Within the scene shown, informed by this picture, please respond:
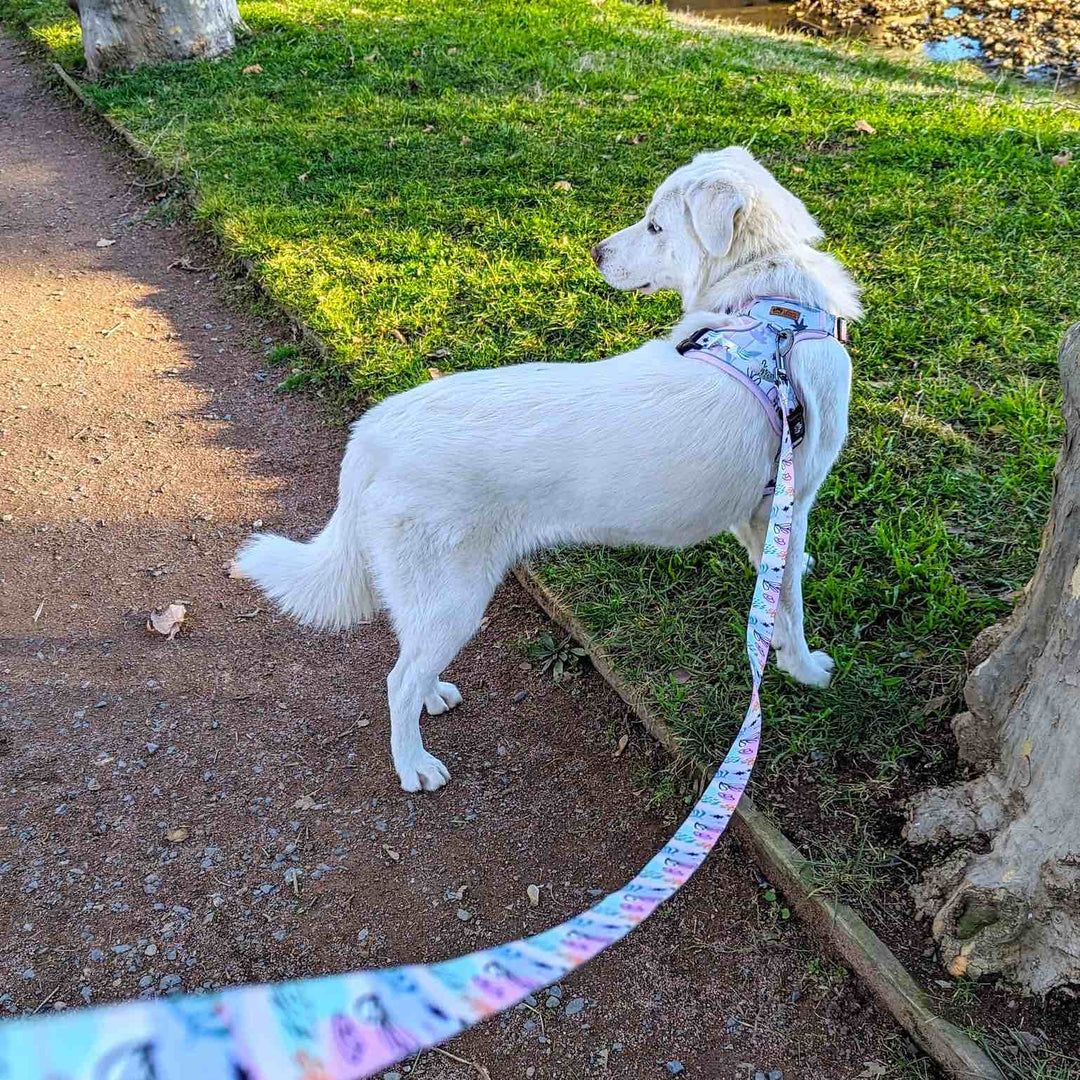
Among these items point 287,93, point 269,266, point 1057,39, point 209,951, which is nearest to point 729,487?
point 209,951

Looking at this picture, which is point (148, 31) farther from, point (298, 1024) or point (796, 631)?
point (298, 1024)

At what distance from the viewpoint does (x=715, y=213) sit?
9.26 ft

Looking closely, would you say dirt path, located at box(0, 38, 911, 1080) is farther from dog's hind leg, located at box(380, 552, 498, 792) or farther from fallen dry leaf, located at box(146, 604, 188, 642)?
dog's hind leg, located at box(380, 552, 498, 792)

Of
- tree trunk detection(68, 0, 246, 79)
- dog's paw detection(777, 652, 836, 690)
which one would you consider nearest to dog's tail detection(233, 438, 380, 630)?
dog's paw detection(777, 652, 836, 690)

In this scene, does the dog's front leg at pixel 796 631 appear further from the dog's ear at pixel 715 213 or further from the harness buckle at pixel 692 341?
the dog's ear at pixel 715 213

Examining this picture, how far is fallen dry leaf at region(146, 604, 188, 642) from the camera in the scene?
3.70 meters

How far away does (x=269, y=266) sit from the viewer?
5.82 meters

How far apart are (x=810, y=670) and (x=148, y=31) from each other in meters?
9.98

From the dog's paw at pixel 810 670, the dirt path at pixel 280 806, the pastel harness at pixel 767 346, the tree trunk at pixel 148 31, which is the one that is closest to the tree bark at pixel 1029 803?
the dirt path at pixel 280 806

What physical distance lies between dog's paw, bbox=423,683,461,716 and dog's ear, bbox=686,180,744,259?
182 cm

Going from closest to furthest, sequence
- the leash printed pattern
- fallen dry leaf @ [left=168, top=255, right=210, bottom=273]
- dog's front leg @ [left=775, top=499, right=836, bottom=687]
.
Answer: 1. the leash printed pattern
2. dog's front leg @ [left=775, top=499, right=836, bottom=687]
3. fallen dry leaf @ [left=168, top=255, right=210, bottom=273]

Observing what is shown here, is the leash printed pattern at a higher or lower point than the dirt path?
higher

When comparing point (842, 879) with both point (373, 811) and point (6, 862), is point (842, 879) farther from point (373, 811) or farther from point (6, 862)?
point (6, 862)

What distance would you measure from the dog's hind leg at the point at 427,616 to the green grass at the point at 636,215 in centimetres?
80
